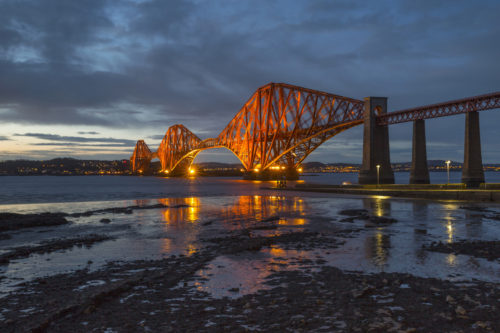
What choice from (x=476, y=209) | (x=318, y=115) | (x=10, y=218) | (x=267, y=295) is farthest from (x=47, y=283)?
(x=318, y=115)

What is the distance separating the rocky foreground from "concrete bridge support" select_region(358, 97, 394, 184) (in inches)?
1859

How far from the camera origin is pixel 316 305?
7.27 metres

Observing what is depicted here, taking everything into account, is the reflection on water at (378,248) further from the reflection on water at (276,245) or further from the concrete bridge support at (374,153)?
the concrete bridge support at (374,153)

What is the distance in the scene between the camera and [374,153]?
55.6m

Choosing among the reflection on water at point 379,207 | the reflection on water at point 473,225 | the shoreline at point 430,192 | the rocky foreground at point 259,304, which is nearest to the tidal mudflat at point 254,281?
the rocky foreground at point 259,304

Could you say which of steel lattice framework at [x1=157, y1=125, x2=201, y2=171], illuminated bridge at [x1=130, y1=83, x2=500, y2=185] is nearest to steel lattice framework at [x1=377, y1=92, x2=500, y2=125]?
illuminated bridge at [x1=130, y1=83, x2=500, y2=185]

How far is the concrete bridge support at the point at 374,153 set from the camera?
180 ft

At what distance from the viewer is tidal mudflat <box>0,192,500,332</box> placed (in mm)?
6559

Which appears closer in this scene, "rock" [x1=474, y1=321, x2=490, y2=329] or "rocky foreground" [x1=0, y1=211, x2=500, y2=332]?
"rock" [x1=474, y1=321, x2=490, y2=329]

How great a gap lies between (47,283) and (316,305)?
6.59m

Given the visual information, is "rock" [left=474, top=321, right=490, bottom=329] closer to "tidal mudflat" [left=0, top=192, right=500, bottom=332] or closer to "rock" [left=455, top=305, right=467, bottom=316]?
"tidal mudflat" [left=0, top=192, right=500, bottom=332]

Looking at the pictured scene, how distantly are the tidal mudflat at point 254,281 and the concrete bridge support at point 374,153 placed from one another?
3739cm

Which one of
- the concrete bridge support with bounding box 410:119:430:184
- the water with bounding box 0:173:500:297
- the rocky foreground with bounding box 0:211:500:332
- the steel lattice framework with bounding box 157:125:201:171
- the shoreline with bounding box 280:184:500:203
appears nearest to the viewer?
the rocky foreground with bounding box 0:211:500:332

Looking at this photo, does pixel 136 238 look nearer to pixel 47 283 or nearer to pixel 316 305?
pixel 47 283
